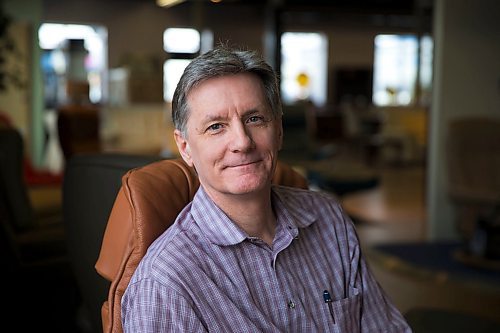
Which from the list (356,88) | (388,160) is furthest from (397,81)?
(388,160)

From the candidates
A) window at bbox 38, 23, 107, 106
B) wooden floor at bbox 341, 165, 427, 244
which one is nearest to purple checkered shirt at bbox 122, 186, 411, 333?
wooden floor at bbox 341, 165, 427, 244

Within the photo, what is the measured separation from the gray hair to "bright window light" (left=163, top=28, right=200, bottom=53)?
17559 millimetres

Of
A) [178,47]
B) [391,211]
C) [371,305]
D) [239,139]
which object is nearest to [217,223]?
[239,139]

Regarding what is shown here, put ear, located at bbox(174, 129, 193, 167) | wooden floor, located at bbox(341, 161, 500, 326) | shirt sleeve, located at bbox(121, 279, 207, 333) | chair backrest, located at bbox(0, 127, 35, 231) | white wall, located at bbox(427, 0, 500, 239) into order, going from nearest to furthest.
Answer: shirt sleeve, located at bbox(121, 279, 207, 333)
ear, located at bbox(174, 129, 193, 167)
chair backrest, located at bbox(0, 127, 35, 231)
wooden floor, located at bbox(341, 161, 500, 326)
white wall, located at bbox(427, 0, 500, 239)

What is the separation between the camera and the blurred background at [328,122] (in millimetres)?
3842

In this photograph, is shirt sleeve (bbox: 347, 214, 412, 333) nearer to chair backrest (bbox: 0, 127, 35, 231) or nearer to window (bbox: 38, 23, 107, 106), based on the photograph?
chair backrest (bbox: 0, 127, 35, 231)

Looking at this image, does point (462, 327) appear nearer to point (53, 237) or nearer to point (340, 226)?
point (340, 226)

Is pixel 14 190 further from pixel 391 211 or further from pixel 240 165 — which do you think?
pixel 391 211

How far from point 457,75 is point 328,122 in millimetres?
11984

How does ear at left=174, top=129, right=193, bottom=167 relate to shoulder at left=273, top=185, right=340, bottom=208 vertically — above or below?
above

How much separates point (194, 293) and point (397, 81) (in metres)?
20.6

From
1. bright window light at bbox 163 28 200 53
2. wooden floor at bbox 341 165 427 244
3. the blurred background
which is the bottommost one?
wooden floor at bbox 341 165 427 244

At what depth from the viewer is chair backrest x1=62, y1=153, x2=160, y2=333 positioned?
2209 mm

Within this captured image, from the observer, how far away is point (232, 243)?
1.60m
